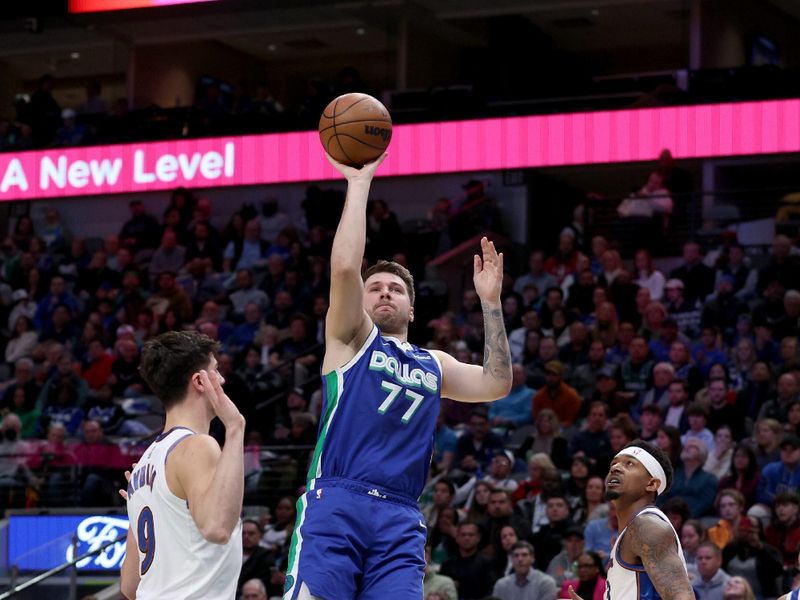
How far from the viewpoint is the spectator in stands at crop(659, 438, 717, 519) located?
11.6 metres

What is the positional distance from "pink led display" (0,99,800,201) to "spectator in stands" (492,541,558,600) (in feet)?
29.1

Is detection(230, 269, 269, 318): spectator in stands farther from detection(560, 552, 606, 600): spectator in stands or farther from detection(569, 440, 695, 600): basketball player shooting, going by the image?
detection(569, 440, 695, 600): basketball player shooting

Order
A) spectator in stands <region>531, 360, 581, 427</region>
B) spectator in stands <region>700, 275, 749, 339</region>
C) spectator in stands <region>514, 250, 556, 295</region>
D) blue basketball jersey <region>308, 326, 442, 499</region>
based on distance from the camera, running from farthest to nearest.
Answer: spectator in stands <region>514, 250, 556, 295</region> → spectator in stands <region>700, 275, 749, 339</region> → spectator in stands <region>531, 360, 581, 427</region> → blue basketball jersey <region>308, 326, 442, 499</region>

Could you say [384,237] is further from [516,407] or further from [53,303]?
[516,407]

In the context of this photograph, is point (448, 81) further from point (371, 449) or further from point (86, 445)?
point (371, 449)

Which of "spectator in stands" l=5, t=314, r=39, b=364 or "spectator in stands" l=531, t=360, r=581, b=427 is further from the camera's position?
"spectator in stands" l=5, t=314, r=39, b=364

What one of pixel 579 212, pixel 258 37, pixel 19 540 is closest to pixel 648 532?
pixel 19 540

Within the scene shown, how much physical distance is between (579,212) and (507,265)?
149 centimetres

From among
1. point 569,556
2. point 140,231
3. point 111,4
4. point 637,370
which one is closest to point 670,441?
point 569,556

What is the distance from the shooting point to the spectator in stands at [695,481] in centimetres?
1157

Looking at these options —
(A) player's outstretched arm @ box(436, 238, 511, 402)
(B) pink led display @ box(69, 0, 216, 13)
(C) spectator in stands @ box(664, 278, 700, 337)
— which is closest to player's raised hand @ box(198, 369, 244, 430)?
(A) player's outstretched arm @ box(436, 238, 511, 402)

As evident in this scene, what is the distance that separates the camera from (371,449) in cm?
544

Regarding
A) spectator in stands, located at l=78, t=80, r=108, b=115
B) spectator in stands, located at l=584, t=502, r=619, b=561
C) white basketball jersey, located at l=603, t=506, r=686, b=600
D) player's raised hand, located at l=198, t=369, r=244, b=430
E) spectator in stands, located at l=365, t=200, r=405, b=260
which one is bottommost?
spectator in stands, located at l=584, t=502, r=619, b=561

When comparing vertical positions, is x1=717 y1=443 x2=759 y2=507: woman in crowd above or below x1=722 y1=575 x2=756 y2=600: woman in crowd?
above
